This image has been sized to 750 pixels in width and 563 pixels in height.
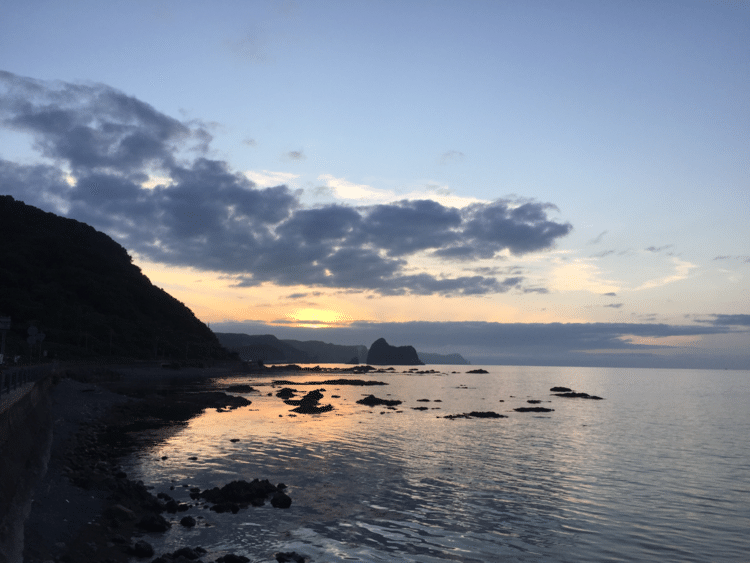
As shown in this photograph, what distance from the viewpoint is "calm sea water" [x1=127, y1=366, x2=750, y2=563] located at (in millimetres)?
16672

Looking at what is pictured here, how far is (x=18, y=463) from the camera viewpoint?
60.5 feet

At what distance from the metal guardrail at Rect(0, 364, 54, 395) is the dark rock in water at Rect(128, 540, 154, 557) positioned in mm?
14378

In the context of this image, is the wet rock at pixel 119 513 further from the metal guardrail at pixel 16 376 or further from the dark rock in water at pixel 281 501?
the metal guardrail at pixel 16 376

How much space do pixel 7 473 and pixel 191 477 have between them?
391 inches

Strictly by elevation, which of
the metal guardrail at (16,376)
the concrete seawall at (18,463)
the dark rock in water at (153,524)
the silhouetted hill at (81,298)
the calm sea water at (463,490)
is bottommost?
the calm sea water at (463,490)

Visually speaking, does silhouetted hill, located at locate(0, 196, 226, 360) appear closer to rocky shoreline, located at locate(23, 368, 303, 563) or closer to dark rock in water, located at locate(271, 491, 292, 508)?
rocky shoreline, located at locate(23, 368, 303, 563)

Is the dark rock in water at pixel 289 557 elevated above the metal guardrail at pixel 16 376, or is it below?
below

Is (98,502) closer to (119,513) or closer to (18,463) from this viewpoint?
(119,513)

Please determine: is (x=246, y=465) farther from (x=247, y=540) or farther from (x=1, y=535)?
(x=1, y=535)

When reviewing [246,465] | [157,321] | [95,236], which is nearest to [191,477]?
[246,465]

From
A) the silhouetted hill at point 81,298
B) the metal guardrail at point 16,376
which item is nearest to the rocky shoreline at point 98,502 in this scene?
the metal guardrail at point 16,376

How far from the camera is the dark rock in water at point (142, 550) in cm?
1450

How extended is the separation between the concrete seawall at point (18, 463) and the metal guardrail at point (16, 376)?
1.17 meters

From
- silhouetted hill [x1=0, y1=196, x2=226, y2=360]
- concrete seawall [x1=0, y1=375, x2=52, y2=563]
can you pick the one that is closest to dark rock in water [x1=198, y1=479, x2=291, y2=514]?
concrete seawall [x1=0, y1=375, x2=52, y2=563]
